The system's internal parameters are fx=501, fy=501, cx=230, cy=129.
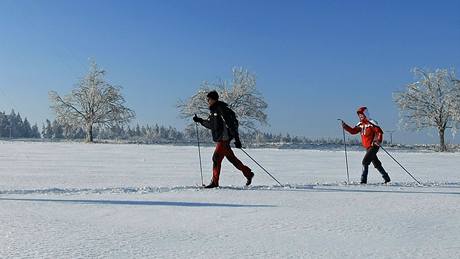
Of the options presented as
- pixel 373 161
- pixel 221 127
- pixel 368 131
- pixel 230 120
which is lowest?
pixel 373 161

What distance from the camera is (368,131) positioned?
36.6ft

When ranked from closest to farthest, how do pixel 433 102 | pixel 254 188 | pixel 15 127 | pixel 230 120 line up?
pixel 254 188, pixel 230 120, pixel 433 102, pixel 15 127

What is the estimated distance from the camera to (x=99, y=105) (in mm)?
53062

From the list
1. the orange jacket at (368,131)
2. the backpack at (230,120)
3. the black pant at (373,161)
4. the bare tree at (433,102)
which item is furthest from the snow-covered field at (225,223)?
the bare tree at (433,102)

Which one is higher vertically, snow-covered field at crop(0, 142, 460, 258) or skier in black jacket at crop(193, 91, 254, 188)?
skier in black jacket at crop(193, 91, 254, 188)

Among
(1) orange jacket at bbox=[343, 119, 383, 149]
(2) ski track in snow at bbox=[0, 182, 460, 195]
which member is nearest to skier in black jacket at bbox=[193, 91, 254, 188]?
(2) ski track in snow at bbox=[0, 182, 460, 195]

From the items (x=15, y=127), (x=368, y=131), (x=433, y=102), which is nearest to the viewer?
(x=368, y=131)

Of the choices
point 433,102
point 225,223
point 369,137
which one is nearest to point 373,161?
point 369,137

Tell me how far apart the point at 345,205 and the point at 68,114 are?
49.7 m

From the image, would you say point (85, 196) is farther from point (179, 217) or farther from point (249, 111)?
point (249, 111)

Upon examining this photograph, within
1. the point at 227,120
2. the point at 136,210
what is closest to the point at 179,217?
the point at 136,210

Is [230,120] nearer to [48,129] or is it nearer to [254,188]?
[254,188]

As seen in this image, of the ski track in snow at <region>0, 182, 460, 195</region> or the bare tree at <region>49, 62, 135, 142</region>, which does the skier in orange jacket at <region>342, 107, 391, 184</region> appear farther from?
the bare tree at <region>49, 62, 135, 142</region>

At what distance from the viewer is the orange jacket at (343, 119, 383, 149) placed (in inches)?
436
